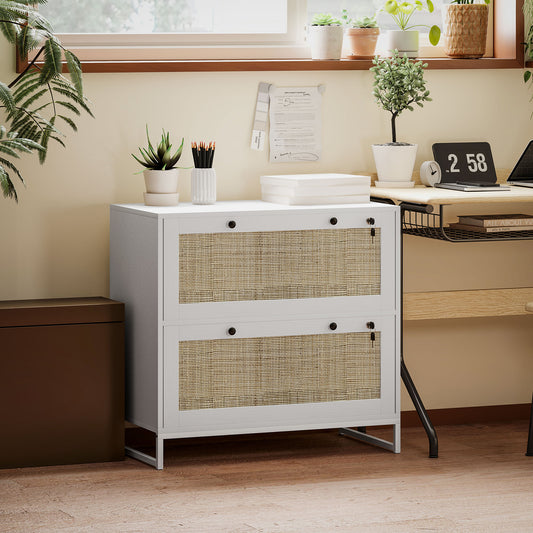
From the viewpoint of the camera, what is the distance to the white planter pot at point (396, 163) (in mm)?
3668

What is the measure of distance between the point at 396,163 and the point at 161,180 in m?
0.84

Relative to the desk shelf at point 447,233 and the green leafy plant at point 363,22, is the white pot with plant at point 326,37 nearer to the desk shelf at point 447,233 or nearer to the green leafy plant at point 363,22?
the green leafy plant at point 363,22

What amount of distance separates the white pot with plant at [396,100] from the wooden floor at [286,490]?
36.5 inches

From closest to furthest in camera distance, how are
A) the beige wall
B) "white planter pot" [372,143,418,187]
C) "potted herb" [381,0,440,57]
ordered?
the beige wall
"white planter pot" [372,143,418,187]
"potted herb" [381,0,440,57]

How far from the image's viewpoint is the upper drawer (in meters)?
3.20

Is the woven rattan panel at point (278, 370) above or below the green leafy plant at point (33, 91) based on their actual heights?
below

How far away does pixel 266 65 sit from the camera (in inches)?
145

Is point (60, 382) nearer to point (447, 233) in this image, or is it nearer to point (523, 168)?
point (447, 233)

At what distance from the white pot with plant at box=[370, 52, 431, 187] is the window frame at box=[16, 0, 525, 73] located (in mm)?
121

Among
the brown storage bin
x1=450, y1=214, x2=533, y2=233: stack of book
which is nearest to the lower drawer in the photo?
the brown storage bin

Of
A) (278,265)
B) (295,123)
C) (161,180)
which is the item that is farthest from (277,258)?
(295,123)

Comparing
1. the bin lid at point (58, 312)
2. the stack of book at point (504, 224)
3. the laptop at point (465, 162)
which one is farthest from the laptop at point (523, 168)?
the bin lid at point (58, 312)

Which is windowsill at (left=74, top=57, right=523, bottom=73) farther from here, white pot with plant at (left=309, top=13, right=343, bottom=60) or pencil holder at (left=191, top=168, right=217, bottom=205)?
pencil holder at (left=191, top=168, right=217, bottom=205)

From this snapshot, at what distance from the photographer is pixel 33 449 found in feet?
10.7
